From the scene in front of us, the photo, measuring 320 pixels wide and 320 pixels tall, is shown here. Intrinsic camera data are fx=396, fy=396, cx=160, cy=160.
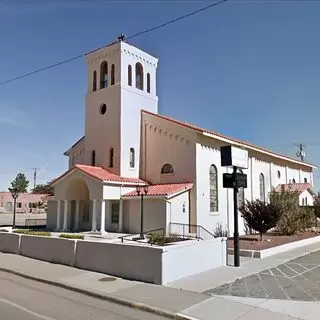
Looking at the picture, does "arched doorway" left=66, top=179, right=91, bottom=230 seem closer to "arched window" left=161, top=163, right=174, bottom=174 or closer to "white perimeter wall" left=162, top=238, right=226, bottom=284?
"arched window" left=161, top=163, right=174, bottom=174

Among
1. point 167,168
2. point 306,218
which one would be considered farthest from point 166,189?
point 306,218

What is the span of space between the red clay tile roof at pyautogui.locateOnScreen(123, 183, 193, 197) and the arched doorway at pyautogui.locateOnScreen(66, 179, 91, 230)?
177 inches

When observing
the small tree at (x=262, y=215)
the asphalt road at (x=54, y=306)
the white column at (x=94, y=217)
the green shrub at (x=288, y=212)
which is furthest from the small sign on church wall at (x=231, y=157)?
the white column at (x=94, y=217)

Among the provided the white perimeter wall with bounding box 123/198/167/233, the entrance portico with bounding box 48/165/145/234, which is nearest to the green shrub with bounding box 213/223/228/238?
the white perimeter wall with bounding box 123/198/167/233

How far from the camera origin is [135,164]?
2919cm

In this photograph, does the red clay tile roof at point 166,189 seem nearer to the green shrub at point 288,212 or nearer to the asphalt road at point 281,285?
→ the green shrub at point 288,212

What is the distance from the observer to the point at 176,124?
2708 centimetres

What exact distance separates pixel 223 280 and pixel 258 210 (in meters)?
10.7

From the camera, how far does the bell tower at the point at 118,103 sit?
2869 cm

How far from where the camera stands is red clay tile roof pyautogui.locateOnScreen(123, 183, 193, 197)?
78.9 ft

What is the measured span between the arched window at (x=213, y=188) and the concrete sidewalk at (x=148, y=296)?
1529 cm

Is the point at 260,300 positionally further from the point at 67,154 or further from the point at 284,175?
the point at 284,175

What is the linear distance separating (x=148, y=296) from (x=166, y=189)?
15653 millimetres

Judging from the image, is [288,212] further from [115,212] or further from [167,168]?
[115,212]
